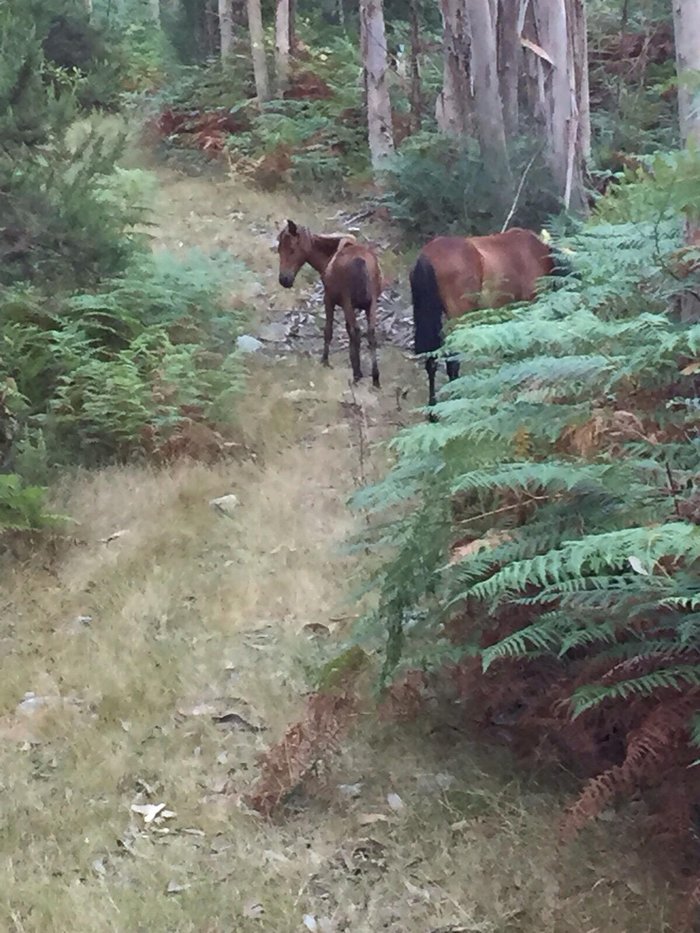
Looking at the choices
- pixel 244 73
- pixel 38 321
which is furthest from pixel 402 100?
pixel 38 321

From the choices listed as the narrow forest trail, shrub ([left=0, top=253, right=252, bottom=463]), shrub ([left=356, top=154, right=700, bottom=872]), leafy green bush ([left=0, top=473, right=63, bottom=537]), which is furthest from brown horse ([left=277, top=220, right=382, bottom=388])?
shrub ([left=356, top=154, right=700, bottom=872])

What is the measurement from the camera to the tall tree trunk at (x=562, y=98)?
10.6 m

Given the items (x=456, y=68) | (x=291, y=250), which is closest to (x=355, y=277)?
(x=291, y=250)

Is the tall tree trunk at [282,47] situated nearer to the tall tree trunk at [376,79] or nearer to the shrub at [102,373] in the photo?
the tall tree trunk at [376,79]

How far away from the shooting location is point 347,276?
26.7 ft

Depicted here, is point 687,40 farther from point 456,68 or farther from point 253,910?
point 456,68

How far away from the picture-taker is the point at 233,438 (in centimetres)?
682

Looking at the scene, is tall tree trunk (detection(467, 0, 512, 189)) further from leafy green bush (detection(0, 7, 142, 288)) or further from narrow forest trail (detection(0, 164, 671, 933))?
narrow forest trail (detection(0, 164, 671, 933))

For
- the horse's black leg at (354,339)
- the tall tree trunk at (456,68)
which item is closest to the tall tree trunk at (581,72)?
the tall tree trunk at (456,68)

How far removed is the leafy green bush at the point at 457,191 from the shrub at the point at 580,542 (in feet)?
22.7

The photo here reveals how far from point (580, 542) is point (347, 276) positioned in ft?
19.3

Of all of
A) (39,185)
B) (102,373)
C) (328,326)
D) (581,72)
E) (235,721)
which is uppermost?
(581,72)

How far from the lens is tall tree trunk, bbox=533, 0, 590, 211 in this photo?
10.6 m

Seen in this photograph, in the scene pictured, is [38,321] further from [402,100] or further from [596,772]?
[402,100]
